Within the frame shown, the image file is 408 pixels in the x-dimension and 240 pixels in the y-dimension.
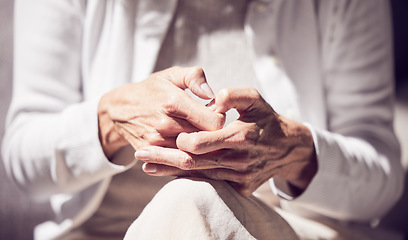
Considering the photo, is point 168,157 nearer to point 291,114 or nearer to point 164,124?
point 164,124

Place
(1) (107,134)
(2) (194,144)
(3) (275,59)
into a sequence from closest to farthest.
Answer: (2) (194,144) < (1) (107,134) < (3) (275,59)

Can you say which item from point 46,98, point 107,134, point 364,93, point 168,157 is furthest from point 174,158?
point 364,93

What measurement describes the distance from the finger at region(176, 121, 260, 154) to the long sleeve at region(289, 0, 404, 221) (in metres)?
0.25

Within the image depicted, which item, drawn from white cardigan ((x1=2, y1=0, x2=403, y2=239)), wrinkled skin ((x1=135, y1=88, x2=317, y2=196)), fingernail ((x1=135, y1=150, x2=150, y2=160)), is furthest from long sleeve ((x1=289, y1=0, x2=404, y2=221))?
fingernail ((x1=135, y1=150, x2=150, y2=160))

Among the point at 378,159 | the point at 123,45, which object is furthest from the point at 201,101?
the point at 378,159

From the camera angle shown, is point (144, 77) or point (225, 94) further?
point (144, 77)

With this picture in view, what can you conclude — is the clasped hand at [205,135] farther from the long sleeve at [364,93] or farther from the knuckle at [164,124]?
the long sleeve at [364,93]

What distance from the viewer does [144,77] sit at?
1.59 ft

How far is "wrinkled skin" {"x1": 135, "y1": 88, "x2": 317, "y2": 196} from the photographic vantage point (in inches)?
12.3

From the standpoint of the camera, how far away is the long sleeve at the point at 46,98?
1.55ft

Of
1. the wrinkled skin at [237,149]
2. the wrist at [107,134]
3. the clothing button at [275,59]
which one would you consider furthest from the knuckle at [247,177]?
the clothing button at [275,59]

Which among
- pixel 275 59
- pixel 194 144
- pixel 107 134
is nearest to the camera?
pixel 194 144

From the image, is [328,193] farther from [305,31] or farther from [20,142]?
[20,142]

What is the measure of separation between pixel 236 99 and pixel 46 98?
0.93ft
